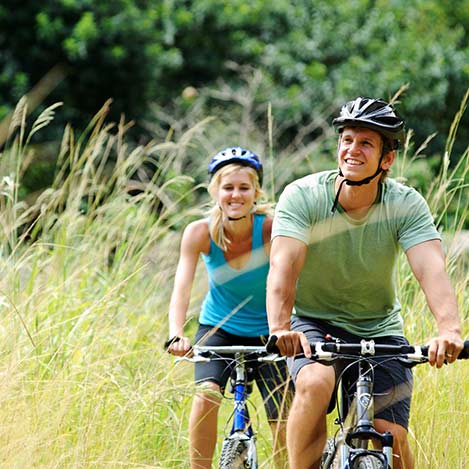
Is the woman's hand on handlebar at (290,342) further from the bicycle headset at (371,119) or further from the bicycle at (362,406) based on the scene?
the bicycle headset at (371,119)

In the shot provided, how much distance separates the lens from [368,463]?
3.84 metres

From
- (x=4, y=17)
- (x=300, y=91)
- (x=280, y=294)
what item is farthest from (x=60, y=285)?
(x=300, y=91)

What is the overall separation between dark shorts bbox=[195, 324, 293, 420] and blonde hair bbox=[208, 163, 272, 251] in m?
0.43

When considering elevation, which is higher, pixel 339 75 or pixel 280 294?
pixel 339 75

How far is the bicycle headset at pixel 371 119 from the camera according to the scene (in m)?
4.39

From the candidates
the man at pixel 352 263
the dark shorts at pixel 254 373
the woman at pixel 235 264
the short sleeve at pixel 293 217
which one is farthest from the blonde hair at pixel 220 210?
the short sleeve at pixel 293 217

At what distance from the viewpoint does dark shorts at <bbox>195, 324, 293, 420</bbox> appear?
16.9 feet

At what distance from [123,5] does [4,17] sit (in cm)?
146

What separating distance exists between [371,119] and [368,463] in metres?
1.35

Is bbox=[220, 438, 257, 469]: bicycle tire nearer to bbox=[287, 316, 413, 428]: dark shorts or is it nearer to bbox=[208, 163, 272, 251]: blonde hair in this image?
bbox=[287, 316, 413, 428]: dark shorts

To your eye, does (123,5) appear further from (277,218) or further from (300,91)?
(277,218)

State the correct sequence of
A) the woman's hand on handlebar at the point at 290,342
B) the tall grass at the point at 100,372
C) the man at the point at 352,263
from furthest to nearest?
1. the tall grass at the point at 100,372
2. the man at the point at 352,263
3. the woman's hand on handlebar at the point at 290,342

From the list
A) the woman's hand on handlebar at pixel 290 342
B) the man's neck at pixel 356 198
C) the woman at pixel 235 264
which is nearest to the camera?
the woman's hand on handlebar at pixel 290 342

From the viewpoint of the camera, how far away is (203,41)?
15.9m
